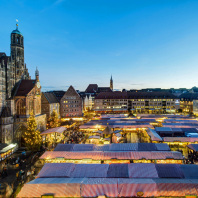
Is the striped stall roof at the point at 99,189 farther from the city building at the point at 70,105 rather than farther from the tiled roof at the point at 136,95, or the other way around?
the tiled roof at the point at 136,95

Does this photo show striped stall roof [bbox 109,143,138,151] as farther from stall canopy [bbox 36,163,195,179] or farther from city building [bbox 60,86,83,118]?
city building [bbox 60,86,83,118]

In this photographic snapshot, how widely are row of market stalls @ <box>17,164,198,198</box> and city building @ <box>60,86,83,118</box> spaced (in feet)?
156

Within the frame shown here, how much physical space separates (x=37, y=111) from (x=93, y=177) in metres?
25.5

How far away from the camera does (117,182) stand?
1108cm

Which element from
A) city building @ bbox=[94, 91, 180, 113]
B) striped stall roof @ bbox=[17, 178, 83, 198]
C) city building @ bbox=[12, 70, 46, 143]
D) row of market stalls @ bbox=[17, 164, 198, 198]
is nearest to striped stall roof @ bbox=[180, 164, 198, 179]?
row of market stalls @ bbox=[17, 164, 198, 198]

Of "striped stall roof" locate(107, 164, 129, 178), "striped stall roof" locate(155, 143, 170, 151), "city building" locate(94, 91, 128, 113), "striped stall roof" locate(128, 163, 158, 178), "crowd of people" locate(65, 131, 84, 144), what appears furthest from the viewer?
"city building" locate(94, 91, 128, 113)

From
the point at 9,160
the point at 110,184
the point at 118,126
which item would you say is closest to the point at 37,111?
the point at 9,160

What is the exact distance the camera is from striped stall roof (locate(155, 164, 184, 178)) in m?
12.4

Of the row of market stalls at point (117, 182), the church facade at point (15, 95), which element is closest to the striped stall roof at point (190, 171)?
the row of market stalls at point (117, 182)

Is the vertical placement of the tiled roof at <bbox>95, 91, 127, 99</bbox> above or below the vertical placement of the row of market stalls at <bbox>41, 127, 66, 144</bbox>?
above

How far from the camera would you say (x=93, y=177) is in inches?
495

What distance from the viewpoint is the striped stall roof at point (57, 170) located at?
42.2ft

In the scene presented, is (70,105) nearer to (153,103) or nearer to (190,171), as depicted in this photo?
(153,103)

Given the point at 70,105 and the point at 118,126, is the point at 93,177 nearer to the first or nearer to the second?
the point at 118,126
